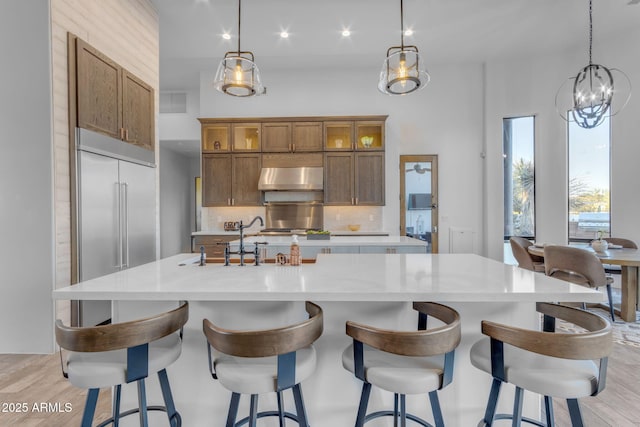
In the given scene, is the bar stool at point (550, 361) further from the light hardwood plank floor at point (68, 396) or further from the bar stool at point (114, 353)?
the bar stool at point (114, 353)

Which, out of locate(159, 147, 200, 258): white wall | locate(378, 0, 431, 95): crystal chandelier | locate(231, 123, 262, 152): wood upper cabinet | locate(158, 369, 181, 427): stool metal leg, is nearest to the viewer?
locate(158, 369, 181, 427): stool metal leg

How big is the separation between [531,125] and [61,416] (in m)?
7.02

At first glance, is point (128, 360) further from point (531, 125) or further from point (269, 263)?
point (531, 125)

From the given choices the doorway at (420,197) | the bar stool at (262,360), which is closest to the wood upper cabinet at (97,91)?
the bar stool at (262,360)

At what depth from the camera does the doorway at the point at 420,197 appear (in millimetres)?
6211

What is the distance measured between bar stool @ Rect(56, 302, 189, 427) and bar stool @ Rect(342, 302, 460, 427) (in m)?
0.76

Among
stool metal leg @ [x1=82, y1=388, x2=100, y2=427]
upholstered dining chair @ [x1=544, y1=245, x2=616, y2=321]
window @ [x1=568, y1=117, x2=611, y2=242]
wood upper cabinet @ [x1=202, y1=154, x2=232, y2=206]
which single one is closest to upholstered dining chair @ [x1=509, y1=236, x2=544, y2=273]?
upholstered dining chair @ [x1=544, y1=245, x2=616, y2=321]

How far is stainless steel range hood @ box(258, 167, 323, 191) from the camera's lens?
560 centimetres

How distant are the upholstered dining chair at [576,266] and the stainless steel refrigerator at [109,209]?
14.2 ft

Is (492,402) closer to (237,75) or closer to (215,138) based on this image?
(237,75)

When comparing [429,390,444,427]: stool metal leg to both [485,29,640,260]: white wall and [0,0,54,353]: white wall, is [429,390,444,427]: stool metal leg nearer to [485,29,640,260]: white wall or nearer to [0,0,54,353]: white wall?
[0,0,54,353]: white wall

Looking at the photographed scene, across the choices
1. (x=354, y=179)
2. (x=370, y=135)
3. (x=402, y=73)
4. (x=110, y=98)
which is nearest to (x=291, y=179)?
(x=354, y=179)

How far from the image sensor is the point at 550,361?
1339mm

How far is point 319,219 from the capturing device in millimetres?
5980
